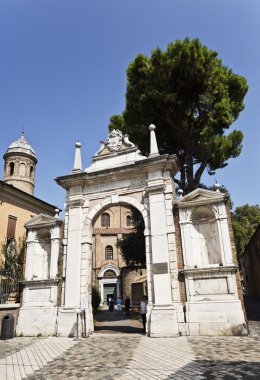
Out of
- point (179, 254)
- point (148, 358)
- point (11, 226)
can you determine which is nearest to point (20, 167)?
point (11, 226)

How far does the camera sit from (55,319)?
10.9 m

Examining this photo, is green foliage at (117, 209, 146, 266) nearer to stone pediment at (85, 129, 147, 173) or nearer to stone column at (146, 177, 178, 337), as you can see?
stone pediment at (85, 129, 147, 173)

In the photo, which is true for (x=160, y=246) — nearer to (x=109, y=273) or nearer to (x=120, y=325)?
(x=120, y=325)

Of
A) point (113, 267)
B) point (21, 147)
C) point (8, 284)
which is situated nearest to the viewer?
point (8, 284)

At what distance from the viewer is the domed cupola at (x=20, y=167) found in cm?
3111

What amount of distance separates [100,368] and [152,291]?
176 inches

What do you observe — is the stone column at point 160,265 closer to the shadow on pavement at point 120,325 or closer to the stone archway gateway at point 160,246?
the stone archway gateway at point 160,246

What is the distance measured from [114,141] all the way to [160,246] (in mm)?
5364

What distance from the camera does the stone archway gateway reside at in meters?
9.40

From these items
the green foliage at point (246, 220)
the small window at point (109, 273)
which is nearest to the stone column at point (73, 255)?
the small window at point (109, 273)

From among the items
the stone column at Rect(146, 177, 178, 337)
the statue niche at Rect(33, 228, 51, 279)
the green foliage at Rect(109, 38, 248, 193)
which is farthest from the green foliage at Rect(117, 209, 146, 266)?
the stone column at Rect(146, 177, 178, 337)

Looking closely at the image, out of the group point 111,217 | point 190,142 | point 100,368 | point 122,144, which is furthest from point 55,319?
point 111,217

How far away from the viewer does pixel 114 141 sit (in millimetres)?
13234

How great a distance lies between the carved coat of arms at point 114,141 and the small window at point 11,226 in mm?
Answer: 12559
